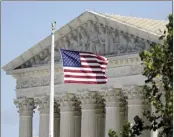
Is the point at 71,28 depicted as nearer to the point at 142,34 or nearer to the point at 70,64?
the point at 142,34

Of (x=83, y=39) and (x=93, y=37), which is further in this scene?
(x=83, y=39)

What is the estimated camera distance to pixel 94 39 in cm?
7806

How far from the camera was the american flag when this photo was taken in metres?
52.6

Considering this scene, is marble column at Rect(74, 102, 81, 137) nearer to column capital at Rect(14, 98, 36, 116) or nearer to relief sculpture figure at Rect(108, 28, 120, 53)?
column capital at Rect(14, 98, 36, 116)

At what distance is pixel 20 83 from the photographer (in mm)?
87438

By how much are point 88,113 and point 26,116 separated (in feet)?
34.5

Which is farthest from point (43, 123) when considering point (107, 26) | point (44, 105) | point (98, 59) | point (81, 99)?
point (98, 59)

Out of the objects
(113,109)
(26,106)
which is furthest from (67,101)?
(26,106)

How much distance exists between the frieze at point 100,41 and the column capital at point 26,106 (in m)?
5.26

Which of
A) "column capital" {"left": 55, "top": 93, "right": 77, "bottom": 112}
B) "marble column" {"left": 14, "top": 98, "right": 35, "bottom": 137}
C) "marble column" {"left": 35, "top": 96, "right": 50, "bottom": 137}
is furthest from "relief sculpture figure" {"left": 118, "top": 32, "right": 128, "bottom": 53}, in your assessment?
"marble column" {"left": 14, "top": 98, "right": 35, "bottom": 137}

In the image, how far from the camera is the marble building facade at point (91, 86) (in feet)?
243

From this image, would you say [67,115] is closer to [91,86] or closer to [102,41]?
[91,86]

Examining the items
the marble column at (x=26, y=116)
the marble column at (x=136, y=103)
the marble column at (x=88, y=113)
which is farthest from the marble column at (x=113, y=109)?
the marble column at (x=26, y=116)

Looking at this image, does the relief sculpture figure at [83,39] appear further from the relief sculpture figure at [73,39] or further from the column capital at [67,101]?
the column capital at [67,101]
